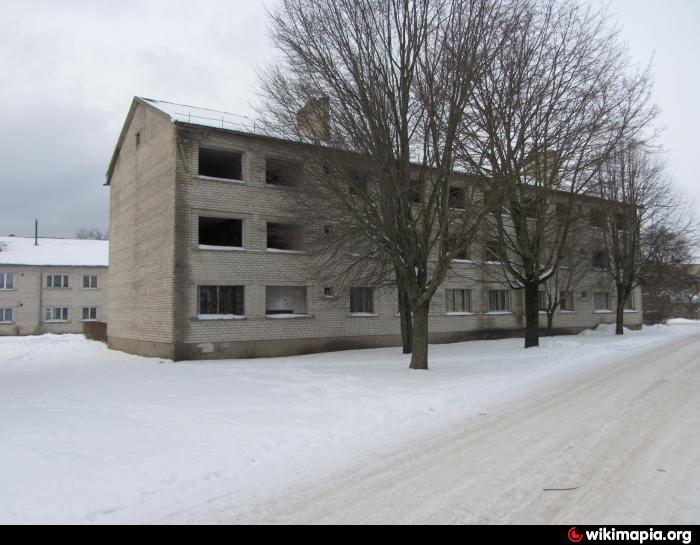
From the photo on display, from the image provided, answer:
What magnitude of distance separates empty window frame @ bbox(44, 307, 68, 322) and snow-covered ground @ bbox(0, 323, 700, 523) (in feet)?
98.4

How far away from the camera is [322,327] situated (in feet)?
68.7

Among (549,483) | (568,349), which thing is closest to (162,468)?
(549,483)

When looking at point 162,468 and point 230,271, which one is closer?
point 162,468

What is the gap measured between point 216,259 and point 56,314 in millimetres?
31177

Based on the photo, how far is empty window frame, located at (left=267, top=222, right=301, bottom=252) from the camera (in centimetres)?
2025

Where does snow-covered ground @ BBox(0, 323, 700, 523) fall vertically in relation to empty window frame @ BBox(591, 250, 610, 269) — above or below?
below

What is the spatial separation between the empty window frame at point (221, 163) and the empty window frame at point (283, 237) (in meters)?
2.33

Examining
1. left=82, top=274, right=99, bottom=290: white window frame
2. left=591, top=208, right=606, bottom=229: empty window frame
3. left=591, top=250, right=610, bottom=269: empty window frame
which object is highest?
left=591, top=208, right=606, bottom=229: empty window frame

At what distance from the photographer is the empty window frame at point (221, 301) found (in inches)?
742

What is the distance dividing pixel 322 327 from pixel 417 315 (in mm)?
7901

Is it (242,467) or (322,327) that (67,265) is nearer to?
(322,327)

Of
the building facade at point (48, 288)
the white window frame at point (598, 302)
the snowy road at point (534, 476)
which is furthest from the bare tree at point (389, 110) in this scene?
the building facade at point (48, 288)

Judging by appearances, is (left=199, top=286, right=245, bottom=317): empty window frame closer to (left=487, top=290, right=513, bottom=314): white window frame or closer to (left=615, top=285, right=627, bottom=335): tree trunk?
(left=487, top=290, right=513, bottom=314): white window frame
